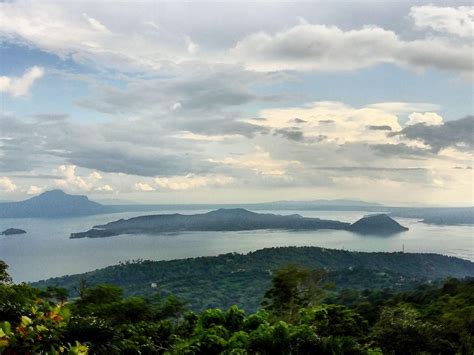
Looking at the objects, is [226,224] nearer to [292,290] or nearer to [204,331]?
[292,290]

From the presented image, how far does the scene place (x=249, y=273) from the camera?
58.7 m

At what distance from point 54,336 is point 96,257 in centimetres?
12497

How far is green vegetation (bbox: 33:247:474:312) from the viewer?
1924 inches

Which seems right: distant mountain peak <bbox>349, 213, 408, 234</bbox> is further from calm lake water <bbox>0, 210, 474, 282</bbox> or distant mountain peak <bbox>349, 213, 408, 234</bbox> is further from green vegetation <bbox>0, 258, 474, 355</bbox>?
green vegetation <bbox>0, 258, 474, 355</bbox>

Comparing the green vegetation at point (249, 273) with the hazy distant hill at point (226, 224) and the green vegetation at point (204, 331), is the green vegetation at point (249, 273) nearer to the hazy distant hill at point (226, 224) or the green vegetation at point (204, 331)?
the green vegetation at point (204, 331)

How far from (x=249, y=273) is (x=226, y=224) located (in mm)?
108079

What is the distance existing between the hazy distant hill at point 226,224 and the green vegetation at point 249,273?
63.5 metres

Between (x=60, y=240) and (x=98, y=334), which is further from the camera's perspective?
(x=60, y=240)

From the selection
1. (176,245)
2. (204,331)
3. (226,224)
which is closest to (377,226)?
(226,224)

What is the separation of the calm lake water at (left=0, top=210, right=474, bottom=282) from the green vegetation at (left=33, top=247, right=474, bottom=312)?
3095 cm

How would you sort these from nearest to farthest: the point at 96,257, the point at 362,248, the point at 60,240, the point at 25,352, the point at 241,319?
the point at 25,352
the point at 241,319
the point at 362,248
the point at 96,257
the point at 60,240

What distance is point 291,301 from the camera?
15.5m

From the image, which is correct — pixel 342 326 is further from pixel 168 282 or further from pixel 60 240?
pixel 60 240

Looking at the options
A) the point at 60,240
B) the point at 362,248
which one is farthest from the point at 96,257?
the point at 362,248
